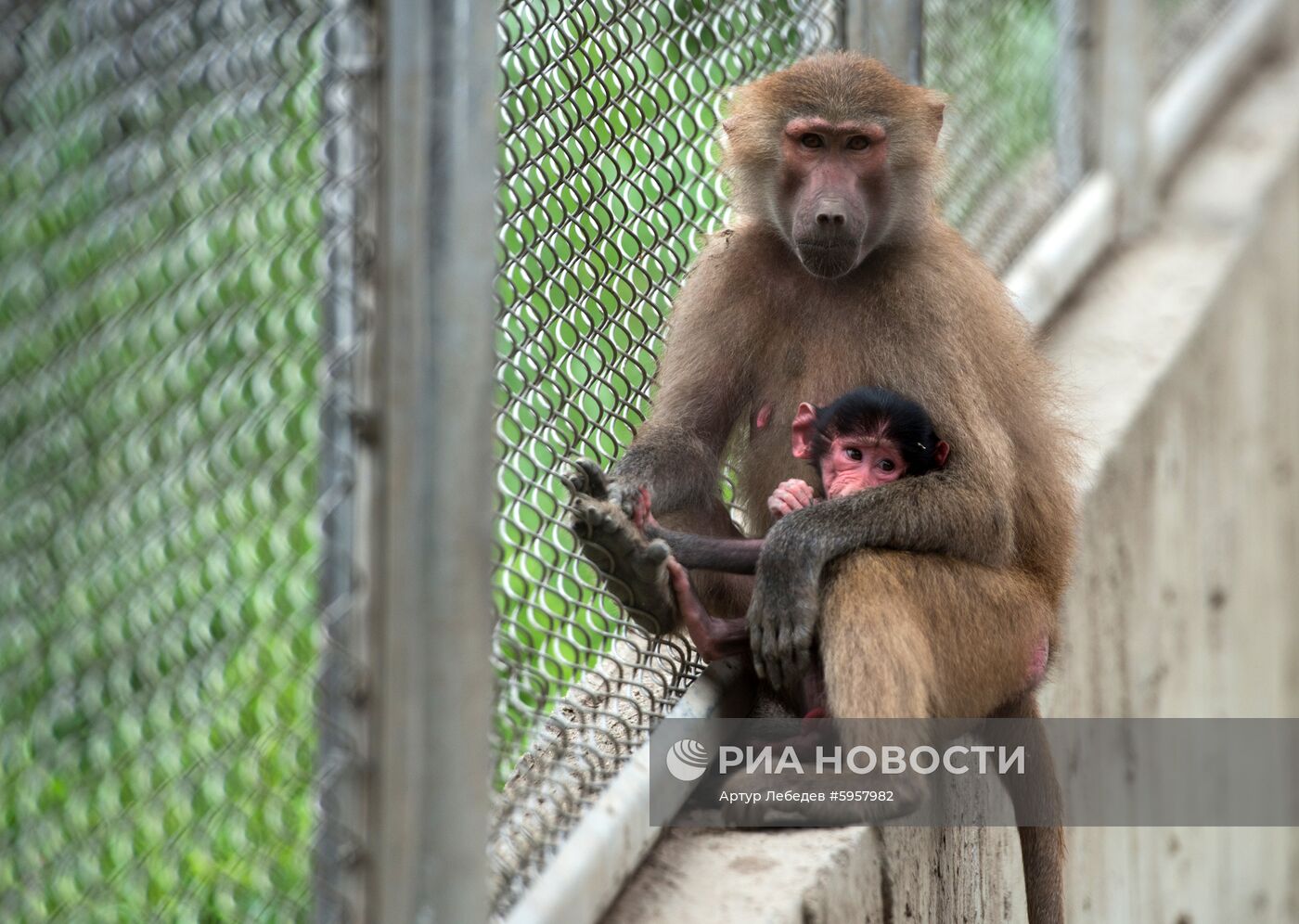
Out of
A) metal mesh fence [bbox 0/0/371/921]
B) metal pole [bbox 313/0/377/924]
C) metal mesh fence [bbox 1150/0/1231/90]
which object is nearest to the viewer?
metal mesh fence [bbox 0/0/371/921]

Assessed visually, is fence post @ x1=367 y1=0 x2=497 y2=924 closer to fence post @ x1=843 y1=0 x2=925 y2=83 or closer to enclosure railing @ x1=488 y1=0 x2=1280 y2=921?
enclosure railing @ x1=488 y1=0 x2=1280 y2=921

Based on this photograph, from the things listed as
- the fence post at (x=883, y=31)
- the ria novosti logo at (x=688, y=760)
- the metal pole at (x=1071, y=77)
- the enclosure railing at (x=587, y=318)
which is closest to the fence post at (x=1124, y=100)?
the metal pole at (x=1071, y=77)

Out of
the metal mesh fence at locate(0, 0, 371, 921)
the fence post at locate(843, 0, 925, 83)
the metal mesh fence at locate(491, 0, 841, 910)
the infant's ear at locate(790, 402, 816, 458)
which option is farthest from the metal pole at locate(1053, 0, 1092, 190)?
the metal mesh fence at locate(0, 0, 371, 921)

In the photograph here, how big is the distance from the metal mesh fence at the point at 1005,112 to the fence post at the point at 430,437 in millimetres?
2575

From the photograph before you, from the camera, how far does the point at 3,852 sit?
1.63 metres

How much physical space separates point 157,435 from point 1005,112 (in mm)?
3603

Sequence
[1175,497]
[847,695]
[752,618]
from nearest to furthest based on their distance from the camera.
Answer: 1. [847,695]
2. [752,618]
3. [1175,497]

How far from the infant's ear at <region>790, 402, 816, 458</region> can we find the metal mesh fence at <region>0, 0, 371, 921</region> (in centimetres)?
128

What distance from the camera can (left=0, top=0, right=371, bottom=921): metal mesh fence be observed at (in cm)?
158

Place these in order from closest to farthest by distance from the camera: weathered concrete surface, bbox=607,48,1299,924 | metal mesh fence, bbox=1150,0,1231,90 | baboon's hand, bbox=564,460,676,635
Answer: baboon's hand, bbox=564,460,676,635 → weathered concrete surface, bbox=607,48,1299,924 → metal mesh fence, bbox=1150,0,1231,90

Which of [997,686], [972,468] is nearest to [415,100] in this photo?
[972,468]

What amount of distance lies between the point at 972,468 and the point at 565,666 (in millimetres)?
804

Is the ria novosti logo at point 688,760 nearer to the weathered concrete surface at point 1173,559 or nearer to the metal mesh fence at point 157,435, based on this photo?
the weathered concrete surface at point 1173,559

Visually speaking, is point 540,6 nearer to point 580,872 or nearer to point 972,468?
point 972,468
